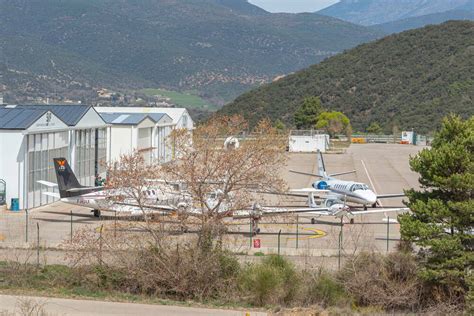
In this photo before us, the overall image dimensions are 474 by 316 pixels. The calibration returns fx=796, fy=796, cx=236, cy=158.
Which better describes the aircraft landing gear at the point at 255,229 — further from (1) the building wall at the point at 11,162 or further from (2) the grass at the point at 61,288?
(1) the building wall at the point at 11,162

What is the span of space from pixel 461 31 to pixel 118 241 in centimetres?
16323

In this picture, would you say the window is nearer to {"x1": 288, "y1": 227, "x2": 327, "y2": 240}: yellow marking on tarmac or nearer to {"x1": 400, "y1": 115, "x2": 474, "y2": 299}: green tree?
{"x1": 288, "y1": 227, "x2": 327, "y2": 240}: yellow marking on tarmac

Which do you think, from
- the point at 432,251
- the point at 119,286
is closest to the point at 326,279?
the point at 432,251

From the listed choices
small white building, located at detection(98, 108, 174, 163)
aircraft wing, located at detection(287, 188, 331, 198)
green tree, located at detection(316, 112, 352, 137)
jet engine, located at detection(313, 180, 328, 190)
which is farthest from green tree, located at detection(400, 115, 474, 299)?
green tree, located at detection(316, 112, 352, 137)

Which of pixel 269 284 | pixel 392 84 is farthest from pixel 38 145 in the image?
pixel 392 84

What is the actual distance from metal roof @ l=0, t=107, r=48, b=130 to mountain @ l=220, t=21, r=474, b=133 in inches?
4049

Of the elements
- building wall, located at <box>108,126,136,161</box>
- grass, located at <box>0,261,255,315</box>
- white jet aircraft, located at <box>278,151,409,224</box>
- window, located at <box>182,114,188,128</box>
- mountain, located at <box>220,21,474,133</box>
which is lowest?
grass, located at <box>0,261,255,315</box>

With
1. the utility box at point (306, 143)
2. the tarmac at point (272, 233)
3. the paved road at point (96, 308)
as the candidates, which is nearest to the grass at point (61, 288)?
the paved road at point (96, 308)

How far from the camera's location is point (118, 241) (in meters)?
27.1

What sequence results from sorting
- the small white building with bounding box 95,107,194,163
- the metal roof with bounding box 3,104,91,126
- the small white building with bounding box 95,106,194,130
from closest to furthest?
the metal roof with bounding box 3,104,91,126 < the small white building with bounding box 95,107,194,163 < the small white building with bounding box 95,106,194,130

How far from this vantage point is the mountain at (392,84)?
491 ft

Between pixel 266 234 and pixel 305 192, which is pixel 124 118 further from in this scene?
pixel 266 234

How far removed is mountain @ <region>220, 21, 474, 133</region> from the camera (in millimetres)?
149750

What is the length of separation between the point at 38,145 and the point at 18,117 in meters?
1.89
